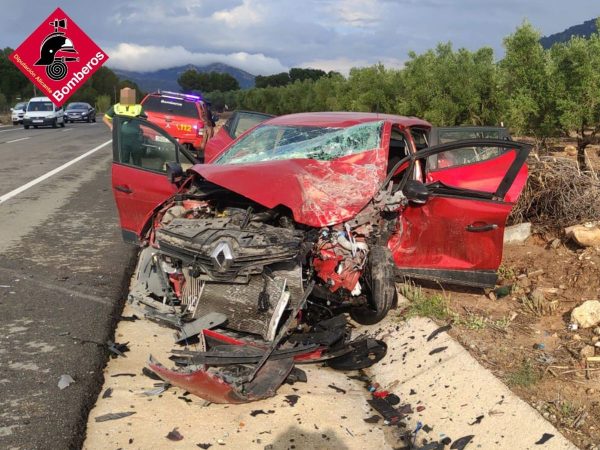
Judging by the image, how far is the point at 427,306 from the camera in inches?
178

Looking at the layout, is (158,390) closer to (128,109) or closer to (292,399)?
(292,399)

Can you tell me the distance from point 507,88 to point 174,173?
10355 mm

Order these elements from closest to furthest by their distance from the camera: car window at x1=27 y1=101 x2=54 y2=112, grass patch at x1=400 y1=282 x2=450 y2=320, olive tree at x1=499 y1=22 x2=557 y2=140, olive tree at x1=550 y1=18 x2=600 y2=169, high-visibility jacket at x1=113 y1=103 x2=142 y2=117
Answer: grass patch at x1=400 y1=282 x2=450 y2=320 < olive tree at x1=550 y1=18 x2=600 y2=169 < high-visibility jacket at x1=113 y1=103 x2=142 y2=117 < olive tree at x1=499 y1=22 x2=557 y2=140 < car window at x1=27 y1=101 x2=54 y2=112

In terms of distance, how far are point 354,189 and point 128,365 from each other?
2.09m

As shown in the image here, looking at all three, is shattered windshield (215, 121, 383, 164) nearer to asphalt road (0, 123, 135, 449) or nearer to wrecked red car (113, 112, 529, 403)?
wrecked red car (113, 112, 529, 403)

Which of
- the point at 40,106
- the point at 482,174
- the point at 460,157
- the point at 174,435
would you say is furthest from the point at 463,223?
the point at 40,106

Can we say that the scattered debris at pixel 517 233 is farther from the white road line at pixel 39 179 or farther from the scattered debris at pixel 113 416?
the white road line at pixel 39 179

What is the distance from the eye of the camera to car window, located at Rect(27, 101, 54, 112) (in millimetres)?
33156

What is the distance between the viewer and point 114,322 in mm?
4594

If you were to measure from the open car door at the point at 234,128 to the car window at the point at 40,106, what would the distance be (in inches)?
1109

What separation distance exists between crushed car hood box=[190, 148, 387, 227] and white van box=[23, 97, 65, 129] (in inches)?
1240

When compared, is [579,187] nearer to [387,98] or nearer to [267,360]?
[267,360]

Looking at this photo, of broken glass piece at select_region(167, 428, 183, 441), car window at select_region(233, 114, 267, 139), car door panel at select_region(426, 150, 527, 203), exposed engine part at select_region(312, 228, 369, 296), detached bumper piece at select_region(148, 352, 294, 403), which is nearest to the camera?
broken glass piece at select_region(167, 428, 183, 441)

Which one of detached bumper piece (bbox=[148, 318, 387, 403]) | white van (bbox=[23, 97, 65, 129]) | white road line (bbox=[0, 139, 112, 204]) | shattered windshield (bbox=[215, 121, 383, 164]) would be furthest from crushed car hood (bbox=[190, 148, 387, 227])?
white van (bbox=[23, 97, 65, 129])
